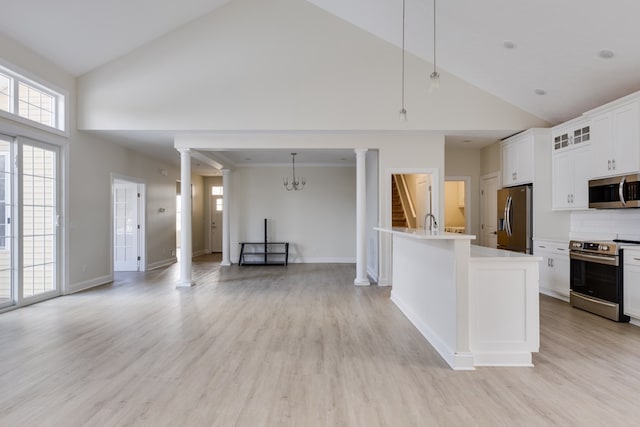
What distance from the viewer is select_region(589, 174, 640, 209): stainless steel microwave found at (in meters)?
4.05

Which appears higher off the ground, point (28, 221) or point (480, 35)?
point (480, 35)

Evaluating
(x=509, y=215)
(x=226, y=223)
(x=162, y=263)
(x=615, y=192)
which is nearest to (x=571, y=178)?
(x=615, y=192)

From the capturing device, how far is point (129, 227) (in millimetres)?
8000

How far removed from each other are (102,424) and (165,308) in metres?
2.80

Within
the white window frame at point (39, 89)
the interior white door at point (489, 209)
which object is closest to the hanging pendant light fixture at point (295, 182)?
the interior white door at point (489, 209)

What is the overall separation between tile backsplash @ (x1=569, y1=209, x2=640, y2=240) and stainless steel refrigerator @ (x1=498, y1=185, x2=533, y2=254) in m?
0.60

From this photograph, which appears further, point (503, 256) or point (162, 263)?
point (162, 263)

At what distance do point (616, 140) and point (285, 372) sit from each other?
15.3ft

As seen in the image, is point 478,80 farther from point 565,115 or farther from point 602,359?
point 602,359

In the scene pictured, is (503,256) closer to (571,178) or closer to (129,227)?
(571,178)

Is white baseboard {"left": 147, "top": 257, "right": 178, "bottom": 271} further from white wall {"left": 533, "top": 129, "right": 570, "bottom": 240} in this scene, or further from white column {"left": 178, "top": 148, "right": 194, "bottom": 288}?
white wall {"left": 533, "top": 129, "right": 570, "bottom": 240}

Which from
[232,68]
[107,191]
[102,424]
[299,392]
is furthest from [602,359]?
[107,191]

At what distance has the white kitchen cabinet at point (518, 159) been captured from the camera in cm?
580

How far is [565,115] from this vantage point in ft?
18.1
